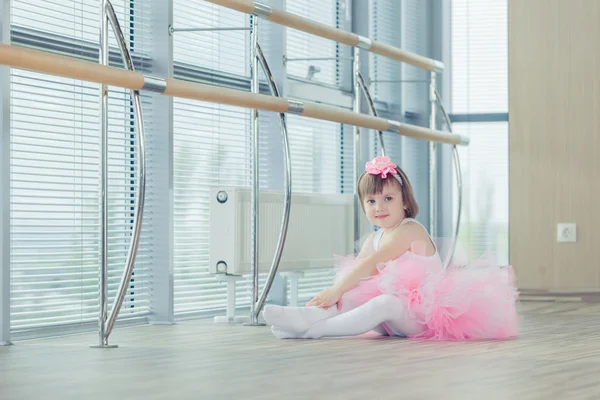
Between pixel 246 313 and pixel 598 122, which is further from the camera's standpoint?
pixel 598 122

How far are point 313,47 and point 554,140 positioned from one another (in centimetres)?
126

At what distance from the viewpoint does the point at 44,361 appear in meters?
2.43

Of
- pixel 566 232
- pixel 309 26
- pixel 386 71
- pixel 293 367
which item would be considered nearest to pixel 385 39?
pixel 386 71

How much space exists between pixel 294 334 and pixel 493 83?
9.42 feet

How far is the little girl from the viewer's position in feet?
9.79

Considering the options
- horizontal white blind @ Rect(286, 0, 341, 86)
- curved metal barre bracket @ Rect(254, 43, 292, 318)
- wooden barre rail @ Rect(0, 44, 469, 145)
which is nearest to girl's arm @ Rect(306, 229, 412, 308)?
curved metal barre bracket @ Rect(254, 43, 292, 318)

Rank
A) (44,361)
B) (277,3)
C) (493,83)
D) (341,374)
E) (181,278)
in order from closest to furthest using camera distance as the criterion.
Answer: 1. (341,374)
2. (44,361)
3. (181,278)
4. (277,3)
5. (493,83)

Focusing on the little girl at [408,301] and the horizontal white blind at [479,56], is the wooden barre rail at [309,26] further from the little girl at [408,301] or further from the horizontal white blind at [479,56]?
the horizontal white blind at [479,56]

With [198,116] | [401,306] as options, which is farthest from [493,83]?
[401,306]

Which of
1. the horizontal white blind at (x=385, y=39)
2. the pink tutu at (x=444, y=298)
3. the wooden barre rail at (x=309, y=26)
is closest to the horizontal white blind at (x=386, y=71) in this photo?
the horizontal white blind at (x=385, y=39)

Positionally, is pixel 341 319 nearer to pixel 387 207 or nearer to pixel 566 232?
pixel 387 207

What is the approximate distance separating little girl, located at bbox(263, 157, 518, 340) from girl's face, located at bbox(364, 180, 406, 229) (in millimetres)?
68

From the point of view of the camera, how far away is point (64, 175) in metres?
3.27

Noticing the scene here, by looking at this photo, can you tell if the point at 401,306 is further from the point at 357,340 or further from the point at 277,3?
the point at 277,3
